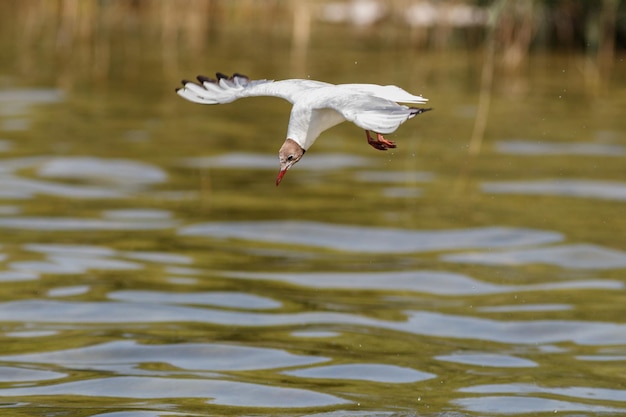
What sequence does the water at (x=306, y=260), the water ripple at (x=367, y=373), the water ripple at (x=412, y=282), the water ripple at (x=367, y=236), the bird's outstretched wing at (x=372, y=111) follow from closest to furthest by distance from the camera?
1. the bird's outstretched wing at (x=372, y=111)
2. the water at (x=306, y=260)
3. the water ripple at (x=367, y=373)
4. the water ripple at (x=412, y=282)
5. the water ripple at (x=367, y=236)

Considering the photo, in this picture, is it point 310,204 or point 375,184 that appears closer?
point 310,204

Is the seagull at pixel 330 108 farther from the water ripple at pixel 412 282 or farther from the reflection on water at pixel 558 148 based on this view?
the reflection on water at pixel 558 148

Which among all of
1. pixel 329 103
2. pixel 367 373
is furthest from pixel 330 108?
pixel 367 373

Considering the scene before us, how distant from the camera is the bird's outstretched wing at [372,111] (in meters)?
4.12

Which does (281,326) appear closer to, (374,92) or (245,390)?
(245,390)

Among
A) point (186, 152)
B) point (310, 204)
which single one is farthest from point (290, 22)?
point (310, 204)

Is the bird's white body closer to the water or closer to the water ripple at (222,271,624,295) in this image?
the water

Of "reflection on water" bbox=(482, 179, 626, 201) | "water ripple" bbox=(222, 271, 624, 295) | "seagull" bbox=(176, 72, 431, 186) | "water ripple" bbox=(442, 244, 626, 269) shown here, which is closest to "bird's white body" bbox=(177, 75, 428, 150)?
"seagull" bbox=(176, 72, 431, 186)

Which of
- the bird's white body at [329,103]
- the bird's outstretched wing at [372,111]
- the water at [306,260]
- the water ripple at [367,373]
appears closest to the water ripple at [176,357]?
the water at [306,260]

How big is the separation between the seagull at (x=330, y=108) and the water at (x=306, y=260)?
5.17 ft

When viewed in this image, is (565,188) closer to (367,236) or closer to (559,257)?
(559,257)

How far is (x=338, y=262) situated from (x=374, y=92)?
4.28m

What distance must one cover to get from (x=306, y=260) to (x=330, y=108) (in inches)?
172

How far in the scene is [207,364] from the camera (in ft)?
21.4
